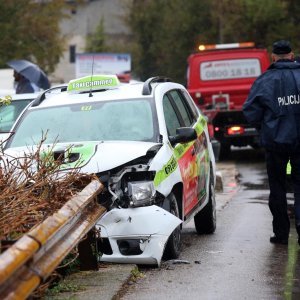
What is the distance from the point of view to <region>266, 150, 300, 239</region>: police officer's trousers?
853 centimetres

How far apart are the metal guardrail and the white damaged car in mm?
975

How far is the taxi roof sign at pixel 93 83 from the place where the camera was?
30.4ft

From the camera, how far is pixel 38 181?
6.61 meters

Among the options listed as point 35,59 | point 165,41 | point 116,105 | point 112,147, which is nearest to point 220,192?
point 116,105

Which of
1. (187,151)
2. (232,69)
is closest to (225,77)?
(232,69)

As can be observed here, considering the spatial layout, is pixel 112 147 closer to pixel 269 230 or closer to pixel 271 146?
pixel 271 146

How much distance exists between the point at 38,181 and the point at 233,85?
14.7 meters

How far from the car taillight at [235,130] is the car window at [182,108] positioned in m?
9.54

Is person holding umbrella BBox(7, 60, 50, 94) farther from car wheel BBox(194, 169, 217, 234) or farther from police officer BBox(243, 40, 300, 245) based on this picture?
police officer BBox(243, 40, 300, 245)

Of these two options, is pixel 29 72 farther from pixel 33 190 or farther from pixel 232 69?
pixel 33 190

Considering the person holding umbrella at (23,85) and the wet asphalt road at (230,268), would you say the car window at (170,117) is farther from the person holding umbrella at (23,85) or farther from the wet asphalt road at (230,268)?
the person holding umbrella at (23,85)

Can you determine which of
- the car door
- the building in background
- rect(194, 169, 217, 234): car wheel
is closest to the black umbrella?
the car door

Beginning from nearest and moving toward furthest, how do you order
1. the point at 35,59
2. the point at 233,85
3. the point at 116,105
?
the point at 116,105 → the point at 233,85 → the point at 35,59

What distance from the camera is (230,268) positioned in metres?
7.58
